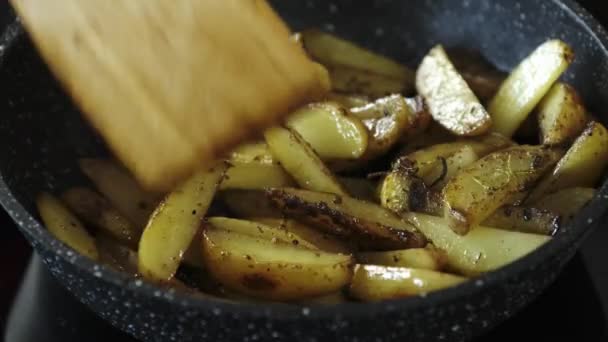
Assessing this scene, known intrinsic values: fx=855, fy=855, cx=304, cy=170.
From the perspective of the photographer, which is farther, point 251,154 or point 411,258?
point 251,154

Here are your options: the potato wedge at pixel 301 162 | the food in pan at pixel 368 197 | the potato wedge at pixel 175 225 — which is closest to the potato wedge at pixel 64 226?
the food in pan at pixel 368 197

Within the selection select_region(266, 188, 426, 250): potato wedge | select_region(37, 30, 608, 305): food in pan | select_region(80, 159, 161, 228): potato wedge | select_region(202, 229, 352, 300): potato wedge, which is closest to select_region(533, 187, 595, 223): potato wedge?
select_region(37, 30, 608, 305): food in pan

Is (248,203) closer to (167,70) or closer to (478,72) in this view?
(167,70)

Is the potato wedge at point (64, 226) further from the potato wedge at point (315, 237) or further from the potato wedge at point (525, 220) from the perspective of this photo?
the potato wedge at point (525, 220)

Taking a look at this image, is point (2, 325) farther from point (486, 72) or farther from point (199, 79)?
point (486, 72)

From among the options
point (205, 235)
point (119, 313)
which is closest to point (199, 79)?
point (205, 235)

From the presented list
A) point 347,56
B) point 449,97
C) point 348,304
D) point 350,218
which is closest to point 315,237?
point 350,218

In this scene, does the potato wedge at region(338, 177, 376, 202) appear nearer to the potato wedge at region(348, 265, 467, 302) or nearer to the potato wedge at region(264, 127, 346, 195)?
the potato wedge at region(264, 127, 346, 195)
